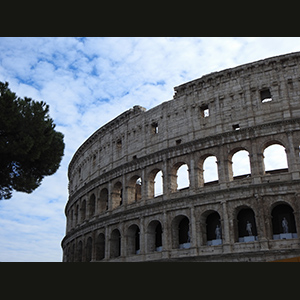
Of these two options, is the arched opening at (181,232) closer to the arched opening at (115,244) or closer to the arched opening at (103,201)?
the arched opening at (115,244)

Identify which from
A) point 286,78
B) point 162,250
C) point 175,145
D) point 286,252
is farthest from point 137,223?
point 286,78

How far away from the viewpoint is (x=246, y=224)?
24.4 metres

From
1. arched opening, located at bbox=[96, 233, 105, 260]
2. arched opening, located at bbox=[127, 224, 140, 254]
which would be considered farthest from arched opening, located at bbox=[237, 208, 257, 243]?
arched opening, located at bbox=[96, 233, 105, 260]

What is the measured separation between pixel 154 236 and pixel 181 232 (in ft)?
6.38

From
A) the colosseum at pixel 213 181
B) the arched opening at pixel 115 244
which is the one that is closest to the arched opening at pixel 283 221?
the colosseum at pixel 213 181

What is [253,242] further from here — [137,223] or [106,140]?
[106,140]

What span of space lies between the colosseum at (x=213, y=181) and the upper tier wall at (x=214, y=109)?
0.06 metres

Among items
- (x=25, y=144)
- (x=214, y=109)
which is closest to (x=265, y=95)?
(x=214, y=109)

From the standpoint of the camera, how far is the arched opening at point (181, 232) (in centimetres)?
2589

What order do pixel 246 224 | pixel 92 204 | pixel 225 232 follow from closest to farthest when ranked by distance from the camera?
pixel 225 232 < pixel 246 224 < pixel 92 204

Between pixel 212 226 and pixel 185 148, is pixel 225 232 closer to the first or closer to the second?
pixel 212 226

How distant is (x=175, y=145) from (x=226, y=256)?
8.49 meters

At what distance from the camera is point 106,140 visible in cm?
3506

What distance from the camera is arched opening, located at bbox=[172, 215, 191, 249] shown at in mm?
25891
